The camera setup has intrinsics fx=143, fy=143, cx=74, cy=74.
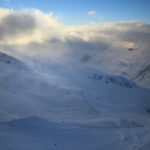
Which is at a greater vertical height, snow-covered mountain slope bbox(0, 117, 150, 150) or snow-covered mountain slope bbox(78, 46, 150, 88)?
snow-covered mountain slope bbox(78, 46, 150, 88)

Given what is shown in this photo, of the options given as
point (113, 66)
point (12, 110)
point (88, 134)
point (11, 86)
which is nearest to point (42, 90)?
point (11, 86)

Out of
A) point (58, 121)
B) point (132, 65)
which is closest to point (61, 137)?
point (58, 121)

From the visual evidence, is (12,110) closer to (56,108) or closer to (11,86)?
(56,108)

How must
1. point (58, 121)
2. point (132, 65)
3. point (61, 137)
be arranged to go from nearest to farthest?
point (61, 137) < point (58, 121) < point (132, 65)

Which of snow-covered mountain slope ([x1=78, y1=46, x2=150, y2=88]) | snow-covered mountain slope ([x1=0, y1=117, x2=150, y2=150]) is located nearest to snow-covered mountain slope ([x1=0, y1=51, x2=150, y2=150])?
snow-covered mountain slope ([x1=0, y1=117, x2=150, y2=150])

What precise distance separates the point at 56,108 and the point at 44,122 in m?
2.95

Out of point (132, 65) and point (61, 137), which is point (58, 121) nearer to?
point (61, 137)

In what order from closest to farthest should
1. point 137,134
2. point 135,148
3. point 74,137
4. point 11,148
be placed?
point 11,148, point 135,148, point 74,137, point 137,134

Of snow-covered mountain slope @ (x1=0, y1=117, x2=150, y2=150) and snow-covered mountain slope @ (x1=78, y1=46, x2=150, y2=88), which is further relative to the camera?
snow-covered mountain slope @ (x1=78, y1=46, x2=150, y2=88)

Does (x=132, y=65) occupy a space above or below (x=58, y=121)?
above

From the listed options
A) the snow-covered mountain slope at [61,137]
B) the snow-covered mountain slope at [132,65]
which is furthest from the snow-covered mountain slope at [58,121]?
the snow-covered mountain slope at [132,65]

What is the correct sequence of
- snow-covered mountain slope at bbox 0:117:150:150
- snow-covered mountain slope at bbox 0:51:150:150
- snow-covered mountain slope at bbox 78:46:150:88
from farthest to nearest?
snow-covered mountain slope at bbox 78:46:150:88 → snow-covered mountain slope at bbox 0:51:150:150 → snow-covered mountain slope at bbox 0:117:150:150

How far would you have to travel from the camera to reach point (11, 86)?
37.3 feet

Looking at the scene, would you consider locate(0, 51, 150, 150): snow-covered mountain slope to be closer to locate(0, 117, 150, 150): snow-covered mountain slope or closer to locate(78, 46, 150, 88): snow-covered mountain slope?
locate(0, 117, 150, 150): snow-covered mountain slope
